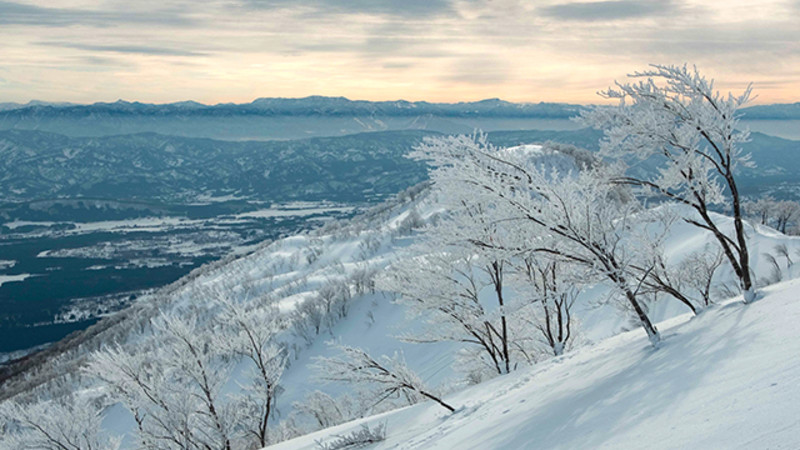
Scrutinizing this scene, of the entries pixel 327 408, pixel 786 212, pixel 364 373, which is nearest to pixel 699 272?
pixel 364 373

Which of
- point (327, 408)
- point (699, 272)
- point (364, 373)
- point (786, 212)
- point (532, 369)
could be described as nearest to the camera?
point (532, 369)

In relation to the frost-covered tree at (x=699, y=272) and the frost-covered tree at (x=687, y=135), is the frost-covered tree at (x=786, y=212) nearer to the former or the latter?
the frost-covered tree at (x=699, y=272)

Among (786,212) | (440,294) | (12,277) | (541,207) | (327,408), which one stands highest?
(541,207)

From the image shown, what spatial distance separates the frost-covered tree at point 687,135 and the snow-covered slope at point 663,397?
196 cm

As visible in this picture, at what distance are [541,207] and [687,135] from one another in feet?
12.4

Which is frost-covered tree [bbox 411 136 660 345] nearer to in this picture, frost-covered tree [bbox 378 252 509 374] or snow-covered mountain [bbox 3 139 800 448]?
snow-covered mountain [bbox 3 139 800 448]

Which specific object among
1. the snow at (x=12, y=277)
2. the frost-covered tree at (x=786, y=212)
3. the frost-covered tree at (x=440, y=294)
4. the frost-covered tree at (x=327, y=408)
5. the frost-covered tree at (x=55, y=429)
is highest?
the frost-covered tree at (x=440, y=294)

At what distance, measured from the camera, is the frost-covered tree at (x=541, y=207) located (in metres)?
8.02

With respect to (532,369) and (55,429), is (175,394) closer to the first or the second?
(55,429)

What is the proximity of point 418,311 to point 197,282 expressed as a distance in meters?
103

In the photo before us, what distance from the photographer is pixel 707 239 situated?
1444 inches

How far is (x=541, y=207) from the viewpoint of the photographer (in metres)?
8.08

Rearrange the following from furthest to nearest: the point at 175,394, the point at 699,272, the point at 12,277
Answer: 1. the point at 12,277
2. the point at 699,272
3. the point at 175,394

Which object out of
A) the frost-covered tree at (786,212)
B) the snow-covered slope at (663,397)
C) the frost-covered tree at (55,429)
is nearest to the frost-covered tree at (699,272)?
the snow-covered slope at (663,397)
